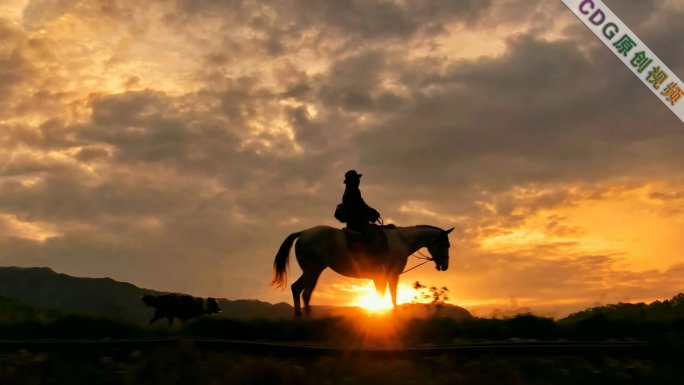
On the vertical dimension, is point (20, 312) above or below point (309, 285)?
below

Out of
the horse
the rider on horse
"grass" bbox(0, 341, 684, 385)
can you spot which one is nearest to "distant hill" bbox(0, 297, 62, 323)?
"grass" bbox(0, 341, 684, 385)

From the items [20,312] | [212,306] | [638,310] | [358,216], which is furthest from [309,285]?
[212,306]

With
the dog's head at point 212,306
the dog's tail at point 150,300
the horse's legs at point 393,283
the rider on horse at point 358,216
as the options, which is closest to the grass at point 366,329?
the rider on horse at point 358,216

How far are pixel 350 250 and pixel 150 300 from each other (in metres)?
8.71

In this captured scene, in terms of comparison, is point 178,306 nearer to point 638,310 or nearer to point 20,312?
point 20,312

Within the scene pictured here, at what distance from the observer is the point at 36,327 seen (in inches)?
368

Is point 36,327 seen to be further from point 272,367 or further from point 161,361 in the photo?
point 272,367

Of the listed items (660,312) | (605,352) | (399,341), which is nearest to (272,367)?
(399,341)

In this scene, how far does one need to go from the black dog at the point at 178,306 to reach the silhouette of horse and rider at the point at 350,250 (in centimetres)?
570

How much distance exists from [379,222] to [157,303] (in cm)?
850

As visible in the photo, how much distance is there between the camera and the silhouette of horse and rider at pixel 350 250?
13898 millimetres

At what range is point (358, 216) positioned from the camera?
14492mm

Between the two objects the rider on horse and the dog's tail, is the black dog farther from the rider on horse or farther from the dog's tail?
the rider on horse

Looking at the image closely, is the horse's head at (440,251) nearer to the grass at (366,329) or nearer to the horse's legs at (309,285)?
the horse's legs at (309,285)
